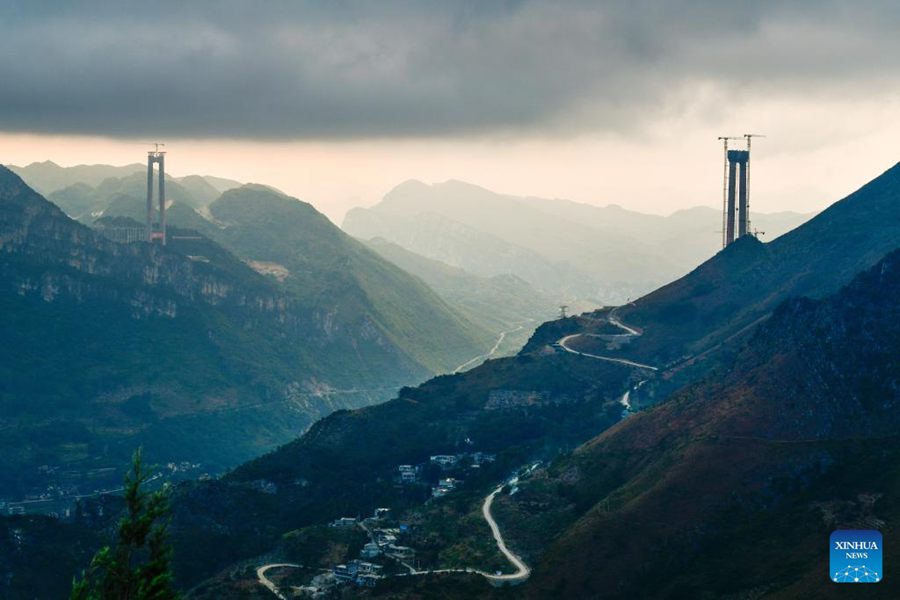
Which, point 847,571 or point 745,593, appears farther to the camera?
point 745,593

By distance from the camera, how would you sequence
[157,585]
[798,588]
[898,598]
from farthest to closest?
[798,588] → [898,598] → [157,585]

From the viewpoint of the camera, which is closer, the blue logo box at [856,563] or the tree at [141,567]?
the tree at [141,567]

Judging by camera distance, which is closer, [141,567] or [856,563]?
[141,567]

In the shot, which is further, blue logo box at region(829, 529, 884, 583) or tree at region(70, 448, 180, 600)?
blue logo box at region(829, 529, 884, 583)

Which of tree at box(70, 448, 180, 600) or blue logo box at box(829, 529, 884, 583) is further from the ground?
tree at box(70, 448, 180, 600)

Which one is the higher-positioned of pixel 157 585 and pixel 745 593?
pixel 157 585

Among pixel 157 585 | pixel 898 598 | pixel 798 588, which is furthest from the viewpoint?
pixel 798 588

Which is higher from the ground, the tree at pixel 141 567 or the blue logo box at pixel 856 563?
the tree at pixel 141 567

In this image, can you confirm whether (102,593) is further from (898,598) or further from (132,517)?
(898,598)

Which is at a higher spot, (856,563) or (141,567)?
Answer: (141,567)

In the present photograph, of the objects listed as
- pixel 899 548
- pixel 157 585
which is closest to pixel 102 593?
pixel 157 585
